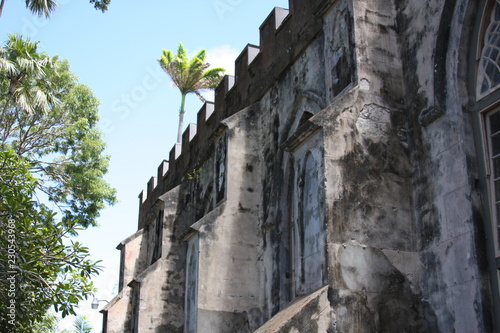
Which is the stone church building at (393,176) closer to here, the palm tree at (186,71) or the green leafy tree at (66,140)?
the green leafy tree at (66,140)

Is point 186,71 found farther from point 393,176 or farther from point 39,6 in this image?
point 393,176

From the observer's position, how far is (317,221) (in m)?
7.92

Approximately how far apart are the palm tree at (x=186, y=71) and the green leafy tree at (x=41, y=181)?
1371 centimetres

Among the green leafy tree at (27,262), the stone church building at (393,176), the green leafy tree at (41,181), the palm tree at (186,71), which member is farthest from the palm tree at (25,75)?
the palm tree at (186,71)

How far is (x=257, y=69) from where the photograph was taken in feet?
44.0

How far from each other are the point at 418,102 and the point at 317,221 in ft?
6.35

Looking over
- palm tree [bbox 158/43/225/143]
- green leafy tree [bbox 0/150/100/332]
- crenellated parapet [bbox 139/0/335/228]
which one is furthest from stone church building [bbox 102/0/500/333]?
palm tree [bbox 158/43/225/143]

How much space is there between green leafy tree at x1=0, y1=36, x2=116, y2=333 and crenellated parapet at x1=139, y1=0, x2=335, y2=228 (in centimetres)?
311

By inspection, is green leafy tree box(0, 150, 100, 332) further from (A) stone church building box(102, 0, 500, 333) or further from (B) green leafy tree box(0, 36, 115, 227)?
(B) green leafy tree box(0, 36, 115, 227)

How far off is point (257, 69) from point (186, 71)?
21.9m

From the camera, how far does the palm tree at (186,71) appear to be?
34.7 meters

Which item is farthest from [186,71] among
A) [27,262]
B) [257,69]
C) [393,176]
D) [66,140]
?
[393,176]

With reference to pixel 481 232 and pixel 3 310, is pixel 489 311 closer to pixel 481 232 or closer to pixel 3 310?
pixel 481 232

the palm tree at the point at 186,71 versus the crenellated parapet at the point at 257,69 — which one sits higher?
the palm tree at the point at 186,71
